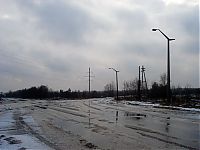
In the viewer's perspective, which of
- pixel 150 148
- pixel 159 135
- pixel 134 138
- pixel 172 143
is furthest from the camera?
pixel 159 135

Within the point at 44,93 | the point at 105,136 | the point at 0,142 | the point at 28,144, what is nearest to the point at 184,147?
the point at 105,136

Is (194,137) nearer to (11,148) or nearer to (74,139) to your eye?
(74,139)

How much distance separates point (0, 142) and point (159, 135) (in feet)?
19.8

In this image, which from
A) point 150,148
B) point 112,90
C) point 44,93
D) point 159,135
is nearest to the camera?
point 150,148

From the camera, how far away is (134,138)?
12.5m

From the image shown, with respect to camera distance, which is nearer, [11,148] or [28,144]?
[11,148]

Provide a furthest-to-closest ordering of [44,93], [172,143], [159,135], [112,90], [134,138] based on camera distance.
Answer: [112,90] → [44,93] → [159,135] → [134,138] → [172,143]

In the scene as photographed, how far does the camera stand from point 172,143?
11.2 meters

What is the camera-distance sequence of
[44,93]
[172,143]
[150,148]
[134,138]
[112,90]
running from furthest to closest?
[112,90] → [44,93] → [134,138] → [172,143] → [150,148]

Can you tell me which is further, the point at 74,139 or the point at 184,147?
the point at 74,139

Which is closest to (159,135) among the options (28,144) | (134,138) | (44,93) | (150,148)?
(134,138)

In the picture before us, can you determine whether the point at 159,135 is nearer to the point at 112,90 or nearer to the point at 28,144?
the point at 28,144

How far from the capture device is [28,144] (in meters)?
11.2

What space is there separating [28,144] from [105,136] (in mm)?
3246
